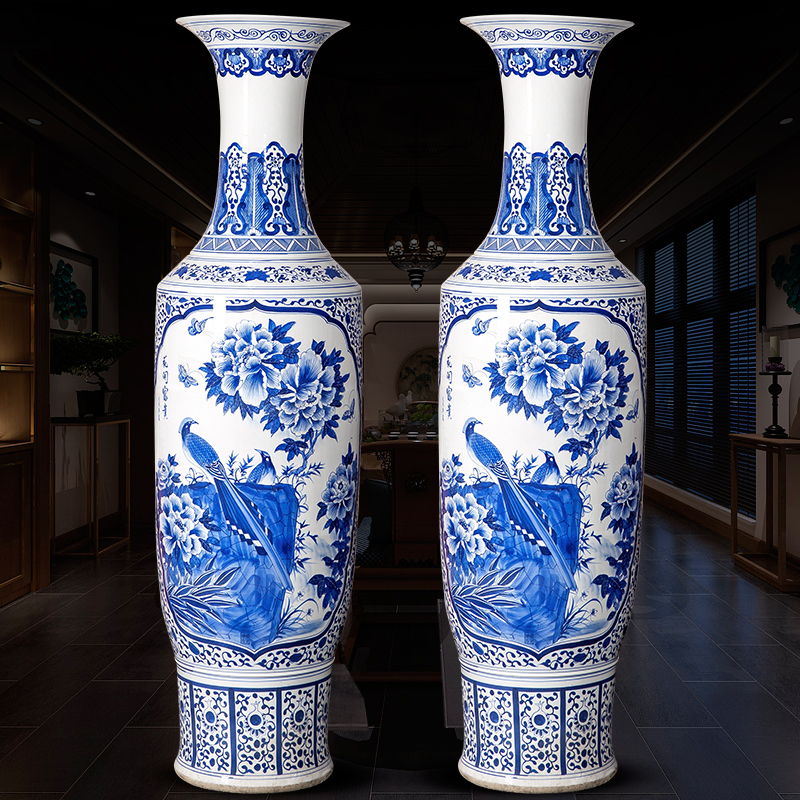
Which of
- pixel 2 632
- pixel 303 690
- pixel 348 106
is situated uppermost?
pixel 348 106

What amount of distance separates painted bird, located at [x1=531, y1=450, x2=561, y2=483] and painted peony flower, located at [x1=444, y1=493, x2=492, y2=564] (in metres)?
0.12

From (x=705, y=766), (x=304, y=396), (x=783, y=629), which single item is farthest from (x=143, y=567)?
(x=304, y=396)

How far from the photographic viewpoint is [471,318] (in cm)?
157

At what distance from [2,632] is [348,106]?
3.00m

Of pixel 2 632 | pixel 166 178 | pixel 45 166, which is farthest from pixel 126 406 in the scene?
pixel 2 632

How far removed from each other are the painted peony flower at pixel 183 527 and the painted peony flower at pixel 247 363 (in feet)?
0.73

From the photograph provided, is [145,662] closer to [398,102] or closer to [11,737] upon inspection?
[11,737]

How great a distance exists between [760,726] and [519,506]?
1396 mm

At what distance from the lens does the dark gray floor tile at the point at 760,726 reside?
2.07 metres

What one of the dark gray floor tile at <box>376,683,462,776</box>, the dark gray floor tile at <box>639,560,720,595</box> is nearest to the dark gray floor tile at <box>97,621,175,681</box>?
the dark gray floor tile at <box>376,683,462,776</box>

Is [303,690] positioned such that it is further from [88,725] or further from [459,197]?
[459,197]

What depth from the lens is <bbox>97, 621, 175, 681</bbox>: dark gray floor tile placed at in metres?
2.93

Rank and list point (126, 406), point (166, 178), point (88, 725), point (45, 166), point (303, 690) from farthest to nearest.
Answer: point (126, 406) → point (166, 178) → point (45, 166) → point (88, 725) → point (303, 690)

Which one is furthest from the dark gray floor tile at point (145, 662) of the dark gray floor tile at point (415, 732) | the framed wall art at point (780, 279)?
the framed wall art at point (780, 279)
